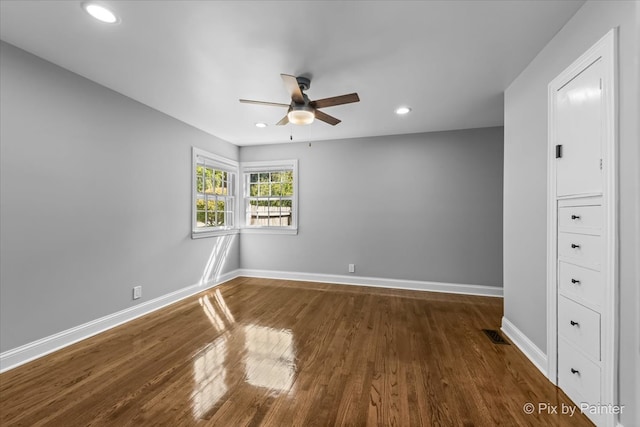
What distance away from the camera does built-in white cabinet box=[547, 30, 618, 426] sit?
1.40 metres

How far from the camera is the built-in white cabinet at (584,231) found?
140 cm

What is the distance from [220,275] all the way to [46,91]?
10.7ft

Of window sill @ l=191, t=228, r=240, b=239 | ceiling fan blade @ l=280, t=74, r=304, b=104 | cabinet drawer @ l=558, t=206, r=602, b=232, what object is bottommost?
window sill @ l=191, t=228, r=240, b=239

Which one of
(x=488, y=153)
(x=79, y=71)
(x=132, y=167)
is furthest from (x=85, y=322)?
(x=488, y=153)

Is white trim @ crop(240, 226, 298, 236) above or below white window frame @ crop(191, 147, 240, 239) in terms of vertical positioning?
below

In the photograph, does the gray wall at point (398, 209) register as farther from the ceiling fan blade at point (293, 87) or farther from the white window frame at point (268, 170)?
the ceiling fan blade at point (293, 87)

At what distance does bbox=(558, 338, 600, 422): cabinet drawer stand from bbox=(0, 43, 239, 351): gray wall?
13.3 feet

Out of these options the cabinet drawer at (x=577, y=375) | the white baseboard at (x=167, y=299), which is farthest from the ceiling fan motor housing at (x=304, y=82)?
the white baseboard at (x=167, y=299)

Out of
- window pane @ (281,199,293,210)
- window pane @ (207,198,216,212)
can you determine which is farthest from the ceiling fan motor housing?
window pane @ (207,198,216,212)

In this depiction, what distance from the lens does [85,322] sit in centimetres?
258

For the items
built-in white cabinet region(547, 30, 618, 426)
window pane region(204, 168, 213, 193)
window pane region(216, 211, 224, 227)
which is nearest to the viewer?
built-in white cabinet region(547, 30, 618, 426)

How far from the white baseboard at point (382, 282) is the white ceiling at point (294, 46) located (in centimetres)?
264

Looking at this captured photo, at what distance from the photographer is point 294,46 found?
6.77ft

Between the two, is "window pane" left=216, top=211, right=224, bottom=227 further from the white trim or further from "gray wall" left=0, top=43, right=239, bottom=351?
"gray wall" left=0, top=43, right=239, bottom=351
